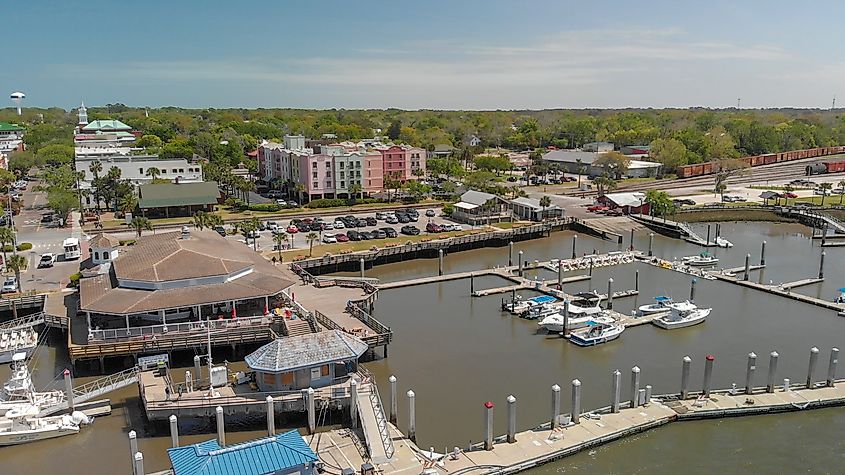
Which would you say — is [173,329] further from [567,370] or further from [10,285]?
[567,370]

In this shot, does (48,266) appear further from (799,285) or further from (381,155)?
(799,285)

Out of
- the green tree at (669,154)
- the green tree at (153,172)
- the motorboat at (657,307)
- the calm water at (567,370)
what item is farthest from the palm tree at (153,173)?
the green tree at (669,154)

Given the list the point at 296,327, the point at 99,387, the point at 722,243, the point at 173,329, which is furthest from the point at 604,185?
the point at 99,387

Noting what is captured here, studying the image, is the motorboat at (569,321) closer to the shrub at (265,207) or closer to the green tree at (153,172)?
the shrub at (265,207)

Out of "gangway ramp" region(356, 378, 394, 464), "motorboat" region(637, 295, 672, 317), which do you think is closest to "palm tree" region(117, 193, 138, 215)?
"gangway ramp" region(356, 378, 394, 464)

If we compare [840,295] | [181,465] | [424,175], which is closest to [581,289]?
[840,295]

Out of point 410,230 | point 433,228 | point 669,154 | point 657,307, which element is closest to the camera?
point 657,307

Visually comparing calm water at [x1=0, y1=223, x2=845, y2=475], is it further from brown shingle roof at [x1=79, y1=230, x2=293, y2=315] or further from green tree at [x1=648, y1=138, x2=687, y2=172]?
green tree at [x1=648, y1=138, x2=687, y2=172]
